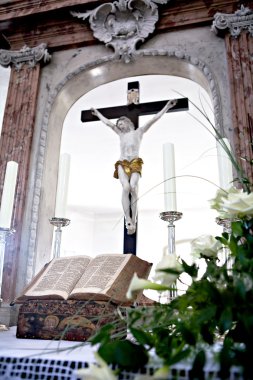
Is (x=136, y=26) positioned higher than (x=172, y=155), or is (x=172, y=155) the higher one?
(x=136, y=26)

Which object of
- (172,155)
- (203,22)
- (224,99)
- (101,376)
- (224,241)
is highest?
(203,22)

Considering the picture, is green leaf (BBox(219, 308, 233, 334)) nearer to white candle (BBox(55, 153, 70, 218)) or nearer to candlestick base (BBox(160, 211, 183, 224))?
candlestick base (BBox(160, 211, 183, 224))

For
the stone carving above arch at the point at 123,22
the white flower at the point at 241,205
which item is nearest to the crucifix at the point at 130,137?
the stone carving above arch at the point at 123,22

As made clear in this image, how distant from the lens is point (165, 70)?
10.2ft

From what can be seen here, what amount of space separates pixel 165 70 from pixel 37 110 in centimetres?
117

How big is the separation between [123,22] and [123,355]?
3144mm

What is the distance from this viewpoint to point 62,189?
2.09 metres

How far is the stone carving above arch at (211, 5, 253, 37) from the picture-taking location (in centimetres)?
273

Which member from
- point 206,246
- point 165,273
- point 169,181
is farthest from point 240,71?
point 165,273

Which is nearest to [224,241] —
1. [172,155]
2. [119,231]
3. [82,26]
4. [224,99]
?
[172,155]

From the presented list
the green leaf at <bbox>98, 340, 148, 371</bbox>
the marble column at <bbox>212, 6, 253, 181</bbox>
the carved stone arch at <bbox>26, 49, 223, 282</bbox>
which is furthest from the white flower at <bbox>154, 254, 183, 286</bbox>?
the carved stone arch at <bbox>26, 49, 223, 282</bbox>

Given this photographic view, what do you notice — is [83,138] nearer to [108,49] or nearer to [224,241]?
[108,49]

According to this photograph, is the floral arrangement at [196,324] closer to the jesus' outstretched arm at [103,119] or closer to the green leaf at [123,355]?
the green leaf at [123,355]

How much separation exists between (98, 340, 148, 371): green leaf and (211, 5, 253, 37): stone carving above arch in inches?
110
